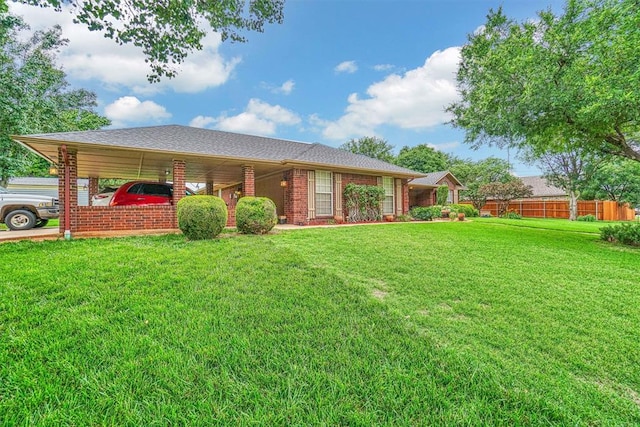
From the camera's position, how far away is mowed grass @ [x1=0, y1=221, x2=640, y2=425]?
186cm

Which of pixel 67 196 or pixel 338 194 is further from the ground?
pixel 338 194

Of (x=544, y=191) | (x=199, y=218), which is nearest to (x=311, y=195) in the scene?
(x=199, y=218)

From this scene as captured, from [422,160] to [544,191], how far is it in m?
14.3

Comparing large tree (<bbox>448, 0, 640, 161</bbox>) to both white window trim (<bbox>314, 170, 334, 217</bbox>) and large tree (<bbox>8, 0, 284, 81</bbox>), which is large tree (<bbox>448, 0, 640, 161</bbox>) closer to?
white window trim (<bbox>314, 170, 334, 217</bbox>)

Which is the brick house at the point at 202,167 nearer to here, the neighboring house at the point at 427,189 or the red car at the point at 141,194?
the red car at the point at 141,194

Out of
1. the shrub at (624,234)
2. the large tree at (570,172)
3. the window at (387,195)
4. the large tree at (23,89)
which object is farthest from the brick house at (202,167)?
the large tree at (570,172)

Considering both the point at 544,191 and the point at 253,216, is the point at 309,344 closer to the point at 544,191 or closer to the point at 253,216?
the point at 253,216

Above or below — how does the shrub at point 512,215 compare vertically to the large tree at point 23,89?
below

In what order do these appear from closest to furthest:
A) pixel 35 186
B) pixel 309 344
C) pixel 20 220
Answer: pixel 309 344
pixel 20 220
pixel 35 186

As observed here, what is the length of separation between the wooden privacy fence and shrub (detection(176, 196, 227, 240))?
27.3 m

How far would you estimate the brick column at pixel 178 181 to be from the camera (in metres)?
9.34

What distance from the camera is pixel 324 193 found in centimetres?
1268

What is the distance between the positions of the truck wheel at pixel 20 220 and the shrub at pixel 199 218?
20.9ft

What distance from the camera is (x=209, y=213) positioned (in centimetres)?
712
